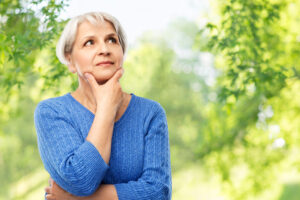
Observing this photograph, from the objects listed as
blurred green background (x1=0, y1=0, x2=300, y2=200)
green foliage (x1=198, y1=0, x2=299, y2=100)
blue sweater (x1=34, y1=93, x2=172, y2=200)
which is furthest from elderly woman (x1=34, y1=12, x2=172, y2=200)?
green foliage (x1=198, y1=0, x2=299, y2=100)

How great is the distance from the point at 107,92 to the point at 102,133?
0.65 ft

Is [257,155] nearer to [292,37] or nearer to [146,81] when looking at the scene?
[292,37]

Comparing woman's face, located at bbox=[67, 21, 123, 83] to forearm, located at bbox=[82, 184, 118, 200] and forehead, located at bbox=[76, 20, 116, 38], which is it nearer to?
forehead, located at bbox=[76, 20, 116, 38]

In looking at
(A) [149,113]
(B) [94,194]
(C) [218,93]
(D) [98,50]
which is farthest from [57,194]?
(C) [218,93]

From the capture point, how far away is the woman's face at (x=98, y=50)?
1.85 metres

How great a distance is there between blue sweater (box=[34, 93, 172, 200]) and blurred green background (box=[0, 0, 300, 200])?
1.10 meters

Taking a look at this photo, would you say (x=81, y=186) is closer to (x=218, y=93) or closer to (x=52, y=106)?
(x=52, y=106)

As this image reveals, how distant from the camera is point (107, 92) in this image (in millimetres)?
1800

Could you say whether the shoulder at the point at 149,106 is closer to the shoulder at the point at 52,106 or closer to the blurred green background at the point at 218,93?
the shoulder at the point at 52,106

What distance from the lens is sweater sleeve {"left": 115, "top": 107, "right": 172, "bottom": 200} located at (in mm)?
1765

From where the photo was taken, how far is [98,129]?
1.71 metres

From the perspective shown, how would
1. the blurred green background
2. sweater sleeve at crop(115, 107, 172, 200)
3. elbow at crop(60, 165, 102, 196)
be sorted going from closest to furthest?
elbow at crop(60, 165, 102, 196) → sweater sleeve at crop(115, 107, 172, 200) → the blurred green background

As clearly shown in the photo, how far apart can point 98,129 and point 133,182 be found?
29 centimetres

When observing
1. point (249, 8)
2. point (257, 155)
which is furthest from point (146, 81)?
point (249, 8)
